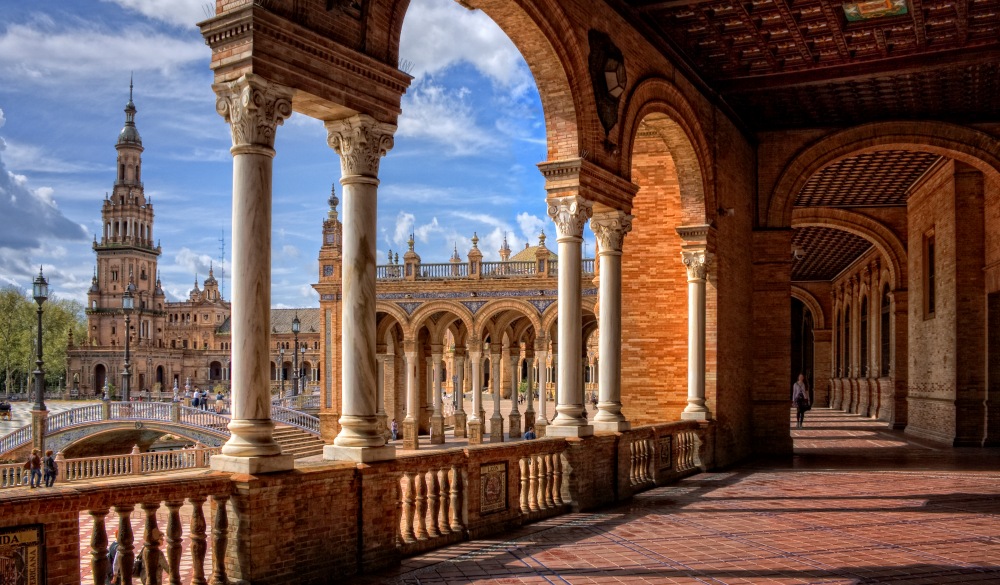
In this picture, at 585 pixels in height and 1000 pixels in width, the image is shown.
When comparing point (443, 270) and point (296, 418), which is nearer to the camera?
point (296, 418)

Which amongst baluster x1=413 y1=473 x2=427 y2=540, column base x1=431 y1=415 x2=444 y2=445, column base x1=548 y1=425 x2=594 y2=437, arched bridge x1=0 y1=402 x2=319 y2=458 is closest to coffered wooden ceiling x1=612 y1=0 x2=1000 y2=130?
column base x1=548 y1=425 x2=594 y2=437

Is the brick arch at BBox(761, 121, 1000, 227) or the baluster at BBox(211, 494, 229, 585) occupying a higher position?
the brick arch at BBox(761, 121, 1000, 227)

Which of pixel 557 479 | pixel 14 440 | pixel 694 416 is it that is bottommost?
pixel 14 440

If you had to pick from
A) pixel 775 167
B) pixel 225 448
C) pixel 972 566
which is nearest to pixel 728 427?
pixel 775 167

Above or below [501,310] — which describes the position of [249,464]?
below

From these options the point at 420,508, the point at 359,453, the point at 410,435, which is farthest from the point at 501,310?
the point at 359,453

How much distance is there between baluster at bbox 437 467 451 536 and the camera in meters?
8.13

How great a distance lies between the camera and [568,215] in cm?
1077

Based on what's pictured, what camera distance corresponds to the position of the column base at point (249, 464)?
6.10m

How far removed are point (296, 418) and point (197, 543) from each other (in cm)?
3285

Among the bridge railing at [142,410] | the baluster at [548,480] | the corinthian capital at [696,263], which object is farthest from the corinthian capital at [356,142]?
the bridge railing at [142,410]

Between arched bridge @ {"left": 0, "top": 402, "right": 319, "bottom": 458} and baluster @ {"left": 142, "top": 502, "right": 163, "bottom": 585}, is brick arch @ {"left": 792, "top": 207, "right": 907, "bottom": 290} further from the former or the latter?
baluster @ {"left": 142, "top": 502, "right": 163, "bottom": 585}

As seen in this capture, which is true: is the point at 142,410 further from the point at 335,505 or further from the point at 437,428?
the point at 335,505

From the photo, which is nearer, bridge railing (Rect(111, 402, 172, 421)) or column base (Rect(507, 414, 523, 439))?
bridge railing (Rect(111, 402, 172, 421))
